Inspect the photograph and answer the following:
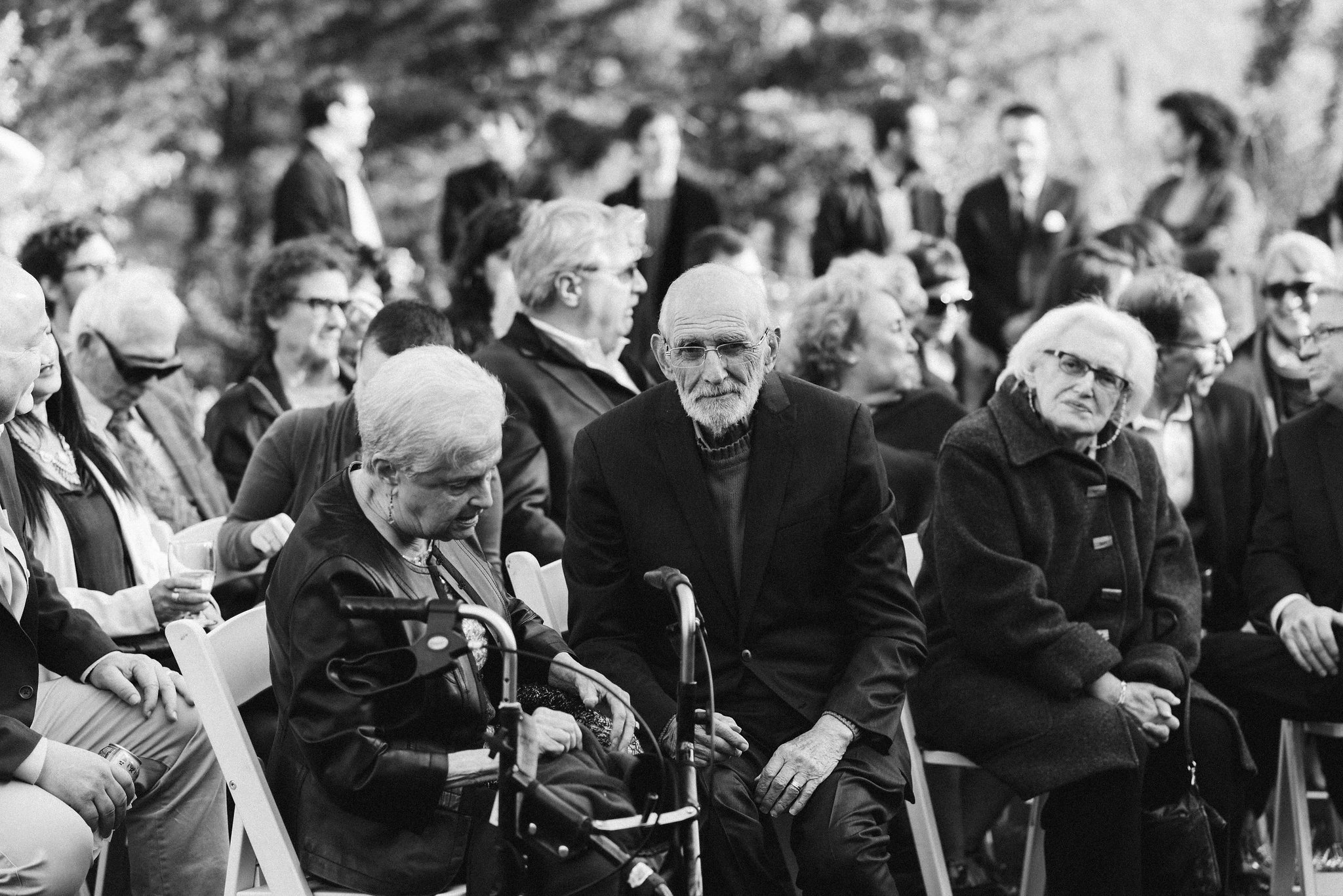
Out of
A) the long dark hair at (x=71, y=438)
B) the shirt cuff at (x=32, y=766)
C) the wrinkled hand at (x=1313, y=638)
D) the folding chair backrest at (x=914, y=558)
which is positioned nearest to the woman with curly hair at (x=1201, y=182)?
the wrinkled hand at (x=1313, y=638)

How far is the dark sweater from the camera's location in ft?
13.4

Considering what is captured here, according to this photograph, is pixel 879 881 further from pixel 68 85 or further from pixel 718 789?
pixel 68 85

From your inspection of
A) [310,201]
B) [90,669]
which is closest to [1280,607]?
[90,669]

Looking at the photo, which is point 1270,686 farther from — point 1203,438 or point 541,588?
point 541,588

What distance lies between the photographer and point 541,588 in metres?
4.30

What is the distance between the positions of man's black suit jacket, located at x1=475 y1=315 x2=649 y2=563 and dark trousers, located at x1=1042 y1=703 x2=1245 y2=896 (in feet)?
5.32

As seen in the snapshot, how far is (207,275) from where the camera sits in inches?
531

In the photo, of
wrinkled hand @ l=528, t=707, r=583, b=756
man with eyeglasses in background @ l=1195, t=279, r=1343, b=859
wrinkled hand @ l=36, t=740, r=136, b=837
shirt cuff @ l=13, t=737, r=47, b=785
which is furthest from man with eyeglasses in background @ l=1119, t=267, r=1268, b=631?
shirt cuff @ l=13, t=737, r=47, b=785

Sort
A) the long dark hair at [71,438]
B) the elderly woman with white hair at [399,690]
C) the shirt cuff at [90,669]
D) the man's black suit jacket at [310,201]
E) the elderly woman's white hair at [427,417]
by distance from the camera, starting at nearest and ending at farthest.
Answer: the elderly woman with white hair at [399,690], the elderly woman's white hair at [427,417], the shirt cuff at [90,669], the long dark hair at [71,438], the man's black suit jacket at [310,201]

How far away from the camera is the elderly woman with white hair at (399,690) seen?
3.23 metres

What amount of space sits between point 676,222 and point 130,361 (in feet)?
12.6

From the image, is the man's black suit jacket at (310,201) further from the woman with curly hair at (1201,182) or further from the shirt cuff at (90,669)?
the shirt cuff at (90,669)

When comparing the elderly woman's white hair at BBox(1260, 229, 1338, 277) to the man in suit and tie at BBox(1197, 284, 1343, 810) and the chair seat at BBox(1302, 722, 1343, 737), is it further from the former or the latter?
the chair seat at BBox(1302, 722, 1343, 737)

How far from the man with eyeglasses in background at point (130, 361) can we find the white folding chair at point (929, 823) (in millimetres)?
2336
